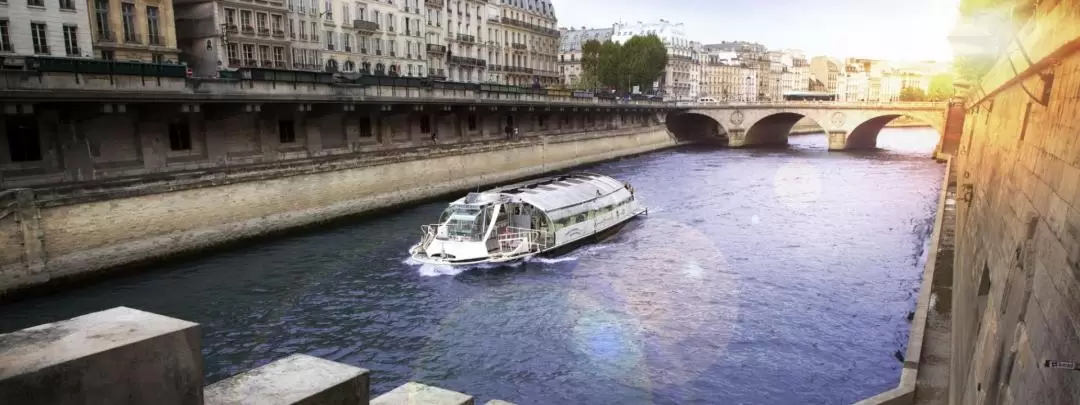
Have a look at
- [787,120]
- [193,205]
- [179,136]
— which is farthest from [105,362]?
[787,120]

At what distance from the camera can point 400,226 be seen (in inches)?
1239

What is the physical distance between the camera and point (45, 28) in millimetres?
33031

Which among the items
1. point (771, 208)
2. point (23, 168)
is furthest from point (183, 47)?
point (771, 208)

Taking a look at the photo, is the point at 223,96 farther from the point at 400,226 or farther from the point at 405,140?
the point at 405,140

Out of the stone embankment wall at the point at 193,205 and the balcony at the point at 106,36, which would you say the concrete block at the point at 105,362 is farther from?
the balcony at the point at 106,36

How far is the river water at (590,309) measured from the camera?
14828mm

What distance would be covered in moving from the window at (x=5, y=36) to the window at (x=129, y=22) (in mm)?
6259

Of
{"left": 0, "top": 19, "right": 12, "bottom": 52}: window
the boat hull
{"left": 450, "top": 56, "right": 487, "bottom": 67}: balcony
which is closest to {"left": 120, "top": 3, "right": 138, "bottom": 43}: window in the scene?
{"left": 0, "top": 19, "right": 12, "bottom": 52}: window

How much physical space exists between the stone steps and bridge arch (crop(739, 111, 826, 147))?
81.0 meters

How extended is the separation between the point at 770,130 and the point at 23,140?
7779cm

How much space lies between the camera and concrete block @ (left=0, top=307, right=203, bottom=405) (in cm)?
281

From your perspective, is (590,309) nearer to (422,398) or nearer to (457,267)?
(457,267)

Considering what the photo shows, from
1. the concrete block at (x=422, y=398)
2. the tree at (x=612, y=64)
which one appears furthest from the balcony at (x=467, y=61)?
the concrete block at (x=422, y=398)

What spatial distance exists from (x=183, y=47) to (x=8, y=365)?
51.1 metres
